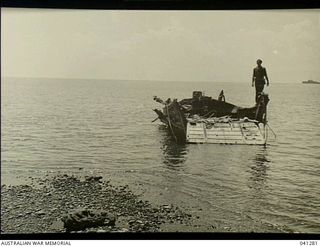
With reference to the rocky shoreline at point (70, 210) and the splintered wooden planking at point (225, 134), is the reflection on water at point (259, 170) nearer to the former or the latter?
the splintered wooden planking at point (225, 134)

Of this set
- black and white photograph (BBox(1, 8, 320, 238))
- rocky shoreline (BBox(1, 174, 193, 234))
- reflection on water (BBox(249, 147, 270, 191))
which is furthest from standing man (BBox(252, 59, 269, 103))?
rocky shoreline (BBox(1, 174, 193, 234))

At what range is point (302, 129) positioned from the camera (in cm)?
120

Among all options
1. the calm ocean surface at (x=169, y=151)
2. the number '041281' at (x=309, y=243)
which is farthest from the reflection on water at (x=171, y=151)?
the number '041281' at (x=309, y=243)

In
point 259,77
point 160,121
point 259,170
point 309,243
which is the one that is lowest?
point 309,243

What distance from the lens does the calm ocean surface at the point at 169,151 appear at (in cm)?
118

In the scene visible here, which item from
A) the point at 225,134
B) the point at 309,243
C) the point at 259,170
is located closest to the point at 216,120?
the point at 225,134

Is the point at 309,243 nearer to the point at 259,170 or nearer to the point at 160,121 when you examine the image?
the point at 259,170

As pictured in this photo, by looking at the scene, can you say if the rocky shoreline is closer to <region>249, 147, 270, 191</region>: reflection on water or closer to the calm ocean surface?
the calm ocean surface

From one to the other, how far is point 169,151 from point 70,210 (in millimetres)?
257

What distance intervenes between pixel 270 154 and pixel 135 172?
12.2 inches

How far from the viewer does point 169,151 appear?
1.21 metres

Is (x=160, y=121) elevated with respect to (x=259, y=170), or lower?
elevated

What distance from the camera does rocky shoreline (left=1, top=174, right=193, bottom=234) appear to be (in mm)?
1169

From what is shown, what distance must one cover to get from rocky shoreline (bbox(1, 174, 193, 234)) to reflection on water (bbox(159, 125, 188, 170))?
0.10 m
